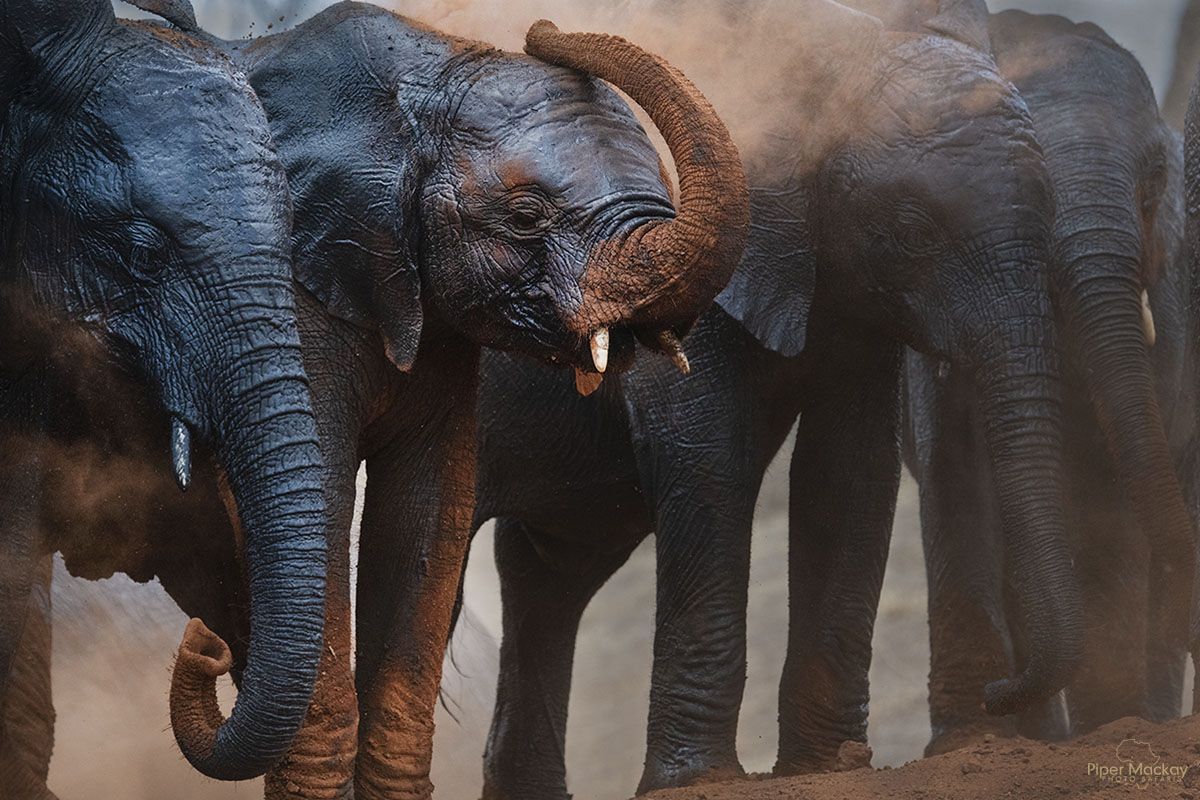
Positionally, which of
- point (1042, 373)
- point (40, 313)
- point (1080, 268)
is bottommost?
point (40, 313)

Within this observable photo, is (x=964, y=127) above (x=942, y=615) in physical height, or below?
above

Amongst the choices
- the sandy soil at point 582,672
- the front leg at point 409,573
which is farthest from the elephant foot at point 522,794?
the front leg at point 409,573

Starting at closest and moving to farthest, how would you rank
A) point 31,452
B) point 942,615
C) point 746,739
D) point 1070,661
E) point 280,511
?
point 280,511, point 31,452, point 1070,661, point 942,615, point 746,739

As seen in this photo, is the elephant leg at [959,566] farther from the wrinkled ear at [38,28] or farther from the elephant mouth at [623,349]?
the wrinkled ear at [38,28]

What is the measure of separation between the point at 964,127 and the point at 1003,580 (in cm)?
225

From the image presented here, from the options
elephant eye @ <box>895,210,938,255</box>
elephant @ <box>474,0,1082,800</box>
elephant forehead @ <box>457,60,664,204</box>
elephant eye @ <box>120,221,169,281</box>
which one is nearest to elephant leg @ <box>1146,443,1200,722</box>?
elephant @ <box>474,0,1082,800</box>

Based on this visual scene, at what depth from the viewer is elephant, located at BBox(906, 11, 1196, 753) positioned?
22.3 ft

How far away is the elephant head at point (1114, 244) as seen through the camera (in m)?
6.40

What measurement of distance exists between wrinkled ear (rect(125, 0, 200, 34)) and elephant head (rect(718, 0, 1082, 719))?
83.0 inches

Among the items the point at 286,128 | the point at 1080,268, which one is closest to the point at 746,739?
the point at 1080,268

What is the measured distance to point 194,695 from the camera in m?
4.05

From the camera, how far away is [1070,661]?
18.4 feet

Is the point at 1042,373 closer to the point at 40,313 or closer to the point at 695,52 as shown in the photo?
the point at 695,52

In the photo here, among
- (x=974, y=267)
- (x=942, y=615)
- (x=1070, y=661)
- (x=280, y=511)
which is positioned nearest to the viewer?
(x=280, y=511)
